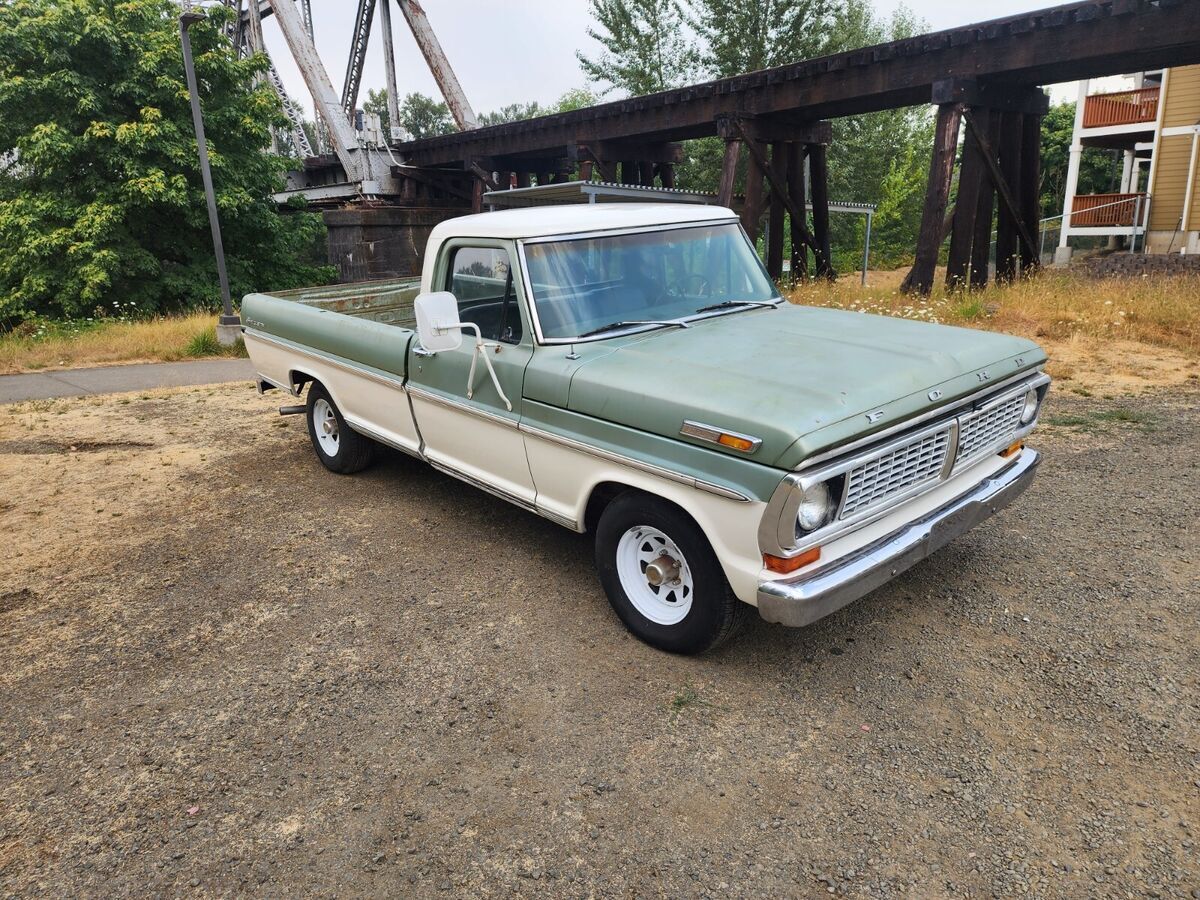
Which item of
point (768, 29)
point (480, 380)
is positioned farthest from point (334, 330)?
point (768, 29)

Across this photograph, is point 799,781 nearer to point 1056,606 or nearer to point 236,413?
point 1056,606

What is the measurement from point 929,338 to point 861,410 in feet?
3.66

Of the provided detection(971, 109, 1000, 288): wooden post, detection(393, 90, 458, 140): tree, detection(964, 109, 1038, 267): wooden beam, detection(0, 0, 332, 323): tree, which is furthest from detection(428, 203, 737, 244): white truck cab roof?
detection(393, 90, 458, 140): tree

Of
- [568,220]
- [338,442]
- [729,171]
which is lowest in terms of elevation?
[338,442]

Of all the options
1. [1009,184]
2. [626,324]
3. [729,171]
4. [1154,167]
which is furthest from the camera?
[1154,167]

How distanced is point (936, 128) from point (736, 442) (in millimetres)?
10340

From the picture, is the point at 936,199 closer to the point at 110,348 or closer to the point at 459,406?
the point at 459,406

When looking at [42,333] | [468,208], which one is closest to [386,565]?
[42,333]

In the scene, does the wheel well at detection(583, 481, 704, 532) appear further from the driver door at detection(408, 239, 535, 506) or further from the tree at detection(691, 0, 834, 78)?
the tree at detection(691, 0, 834, 78)

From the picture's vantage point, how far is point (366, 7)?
109 feet

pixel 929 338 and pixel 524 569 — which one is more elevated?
pixel 929 338

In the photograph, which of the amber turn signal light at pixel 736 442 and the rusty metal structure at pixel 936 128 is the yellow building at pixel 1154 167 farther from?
the amber turn signal light at pixel 736 442

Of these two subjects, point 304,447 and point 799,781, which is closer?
point 799,781

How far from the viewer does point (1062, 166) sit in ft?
124
